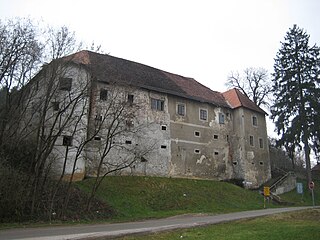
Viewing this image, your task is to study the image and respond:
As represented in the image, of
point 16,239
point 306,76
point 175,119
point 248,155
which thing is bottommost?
point 16,239

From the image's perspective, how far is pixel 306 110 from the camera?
33938 millimetres

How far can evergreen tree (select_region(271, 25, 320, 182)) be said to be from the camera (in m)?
33.5

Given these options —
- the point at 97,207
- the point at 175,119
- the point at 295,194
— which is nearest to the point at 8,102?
the point at 97,207

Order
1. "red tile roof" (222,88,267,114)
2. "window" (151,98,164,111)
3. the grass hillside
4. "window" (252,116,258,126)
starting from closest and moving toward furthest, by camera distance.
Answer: the grass hillside < "window" (151,98,164,111) < "red tile roof" (222,88,267,114) < "window" (252,116,258,126)

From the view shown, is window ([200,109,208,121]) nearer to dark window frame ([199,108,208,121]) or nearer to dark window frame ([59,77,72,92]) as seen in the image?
dark window frame ([199,108,208,121])

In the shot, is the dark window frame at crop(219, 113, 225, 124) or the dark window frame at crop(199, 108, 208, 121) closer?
the dark window frame at crop(199, 108, 208, 121)

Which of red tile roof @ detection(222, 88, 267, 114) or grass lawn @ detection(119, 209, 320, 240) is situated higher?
red tile roof @ detection(222, 88, 267, 114)

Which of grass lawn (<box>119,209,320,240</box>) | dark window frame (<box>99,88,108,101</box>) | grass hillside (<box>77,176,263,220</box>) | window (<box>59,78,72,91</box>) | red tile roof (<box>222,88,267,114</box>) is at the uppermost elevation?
red tile roof (<box>222,88,267,114</box>)

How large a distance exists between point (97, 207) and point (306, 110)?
24.1 meters

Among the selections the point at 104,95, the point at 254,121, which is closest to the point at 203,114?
the point at 254,121

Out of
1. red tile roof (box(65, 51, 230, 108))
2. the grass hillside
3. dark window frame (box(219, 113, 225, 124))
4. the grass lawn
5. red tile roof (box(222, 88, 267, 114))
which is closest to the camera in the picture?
the grass lawn

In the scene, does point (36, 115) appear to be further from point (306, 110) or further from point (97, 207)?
point (306, 110)

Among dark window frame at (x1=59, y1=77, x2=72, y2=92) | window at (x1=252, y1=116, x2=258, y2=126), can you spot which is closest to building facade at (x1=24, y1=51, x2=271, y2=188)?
window at (x1=252, y1=116, x2=258, y2=126)

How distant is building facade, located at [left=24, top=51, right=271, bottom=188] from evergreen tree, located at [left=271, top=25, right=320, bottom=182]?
371 cm
